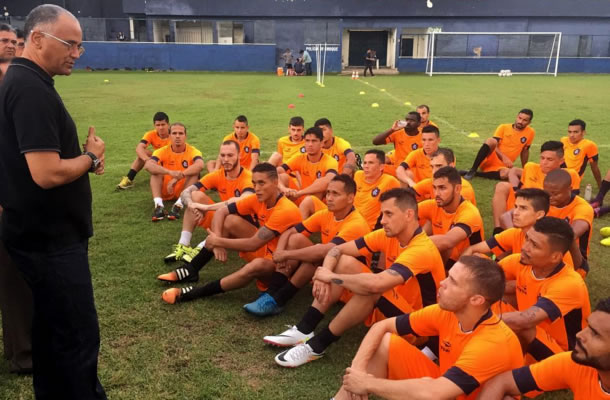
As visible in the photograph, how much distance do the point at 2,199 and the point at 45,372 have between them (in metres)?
1.13

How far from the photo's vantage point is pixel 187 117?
57.7 ft

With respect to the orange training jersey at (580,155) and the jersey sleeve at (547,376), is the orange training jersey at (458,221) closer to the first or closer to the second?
the jersey sleeve at (547,376)

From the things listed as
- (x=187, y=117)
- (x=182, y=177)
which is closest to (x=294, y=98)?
(x=187, y=117)

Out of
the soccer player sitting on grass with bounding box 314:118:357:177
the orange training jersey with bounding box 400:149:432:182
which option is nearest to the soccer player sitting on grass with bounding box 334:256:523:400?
the orange training jersey with bounding box 400:149:432:182

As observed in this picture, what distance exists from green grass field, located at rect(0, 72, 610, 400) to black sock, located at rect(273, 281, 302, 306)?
0.16m

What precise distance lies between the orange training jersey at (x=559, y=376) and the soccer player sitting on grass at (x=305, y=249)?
2.34 meters

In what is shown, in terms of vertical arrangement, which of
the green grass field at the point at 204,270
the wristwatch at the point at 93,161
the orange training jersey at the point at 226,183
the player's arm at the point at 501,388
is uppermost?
the wristwatch at the point at 93,161

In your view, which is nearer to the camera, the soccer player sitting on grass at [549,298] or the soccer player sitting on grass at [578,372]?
the soccer player sitting on grass at [578,372]

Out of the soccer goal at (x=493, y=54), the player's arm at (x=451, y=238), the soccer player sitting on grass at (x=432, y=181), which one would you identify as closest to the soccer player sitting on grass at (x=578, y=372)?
the player's arm at (x=451, y=238)

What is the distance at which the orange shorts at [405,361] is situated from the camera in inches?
138

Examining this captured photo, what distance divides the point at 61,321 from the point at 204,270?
3.16 m

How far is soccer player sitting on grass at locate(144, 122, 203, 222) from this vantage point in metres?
8.27

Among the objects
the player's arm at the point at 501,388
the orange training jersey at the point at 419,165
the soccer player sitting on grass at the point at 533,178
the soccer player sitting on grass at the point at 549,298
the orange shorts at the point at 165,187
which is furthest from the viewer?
the orange shorts at the point at 165,187

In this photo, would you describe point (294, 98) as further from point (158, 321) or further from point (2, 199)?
point (2, 199)
